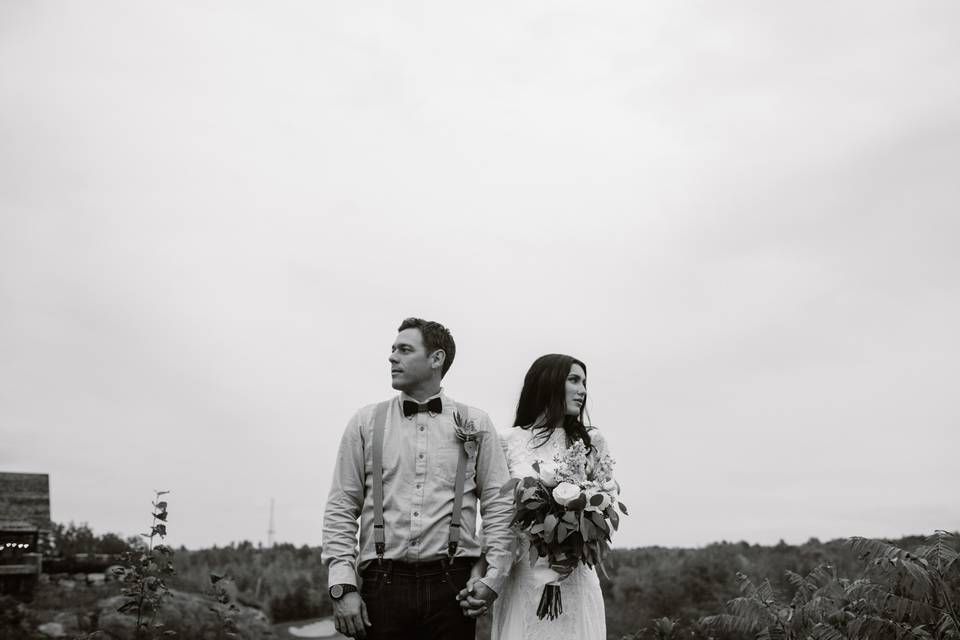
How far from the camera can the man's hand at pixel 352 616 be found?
4.33 m

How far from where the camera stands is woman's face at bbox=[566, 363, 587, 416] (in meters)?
5.70

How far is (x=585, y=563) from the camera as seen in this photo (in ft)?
15.6

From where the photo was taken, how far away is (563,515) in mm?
4680

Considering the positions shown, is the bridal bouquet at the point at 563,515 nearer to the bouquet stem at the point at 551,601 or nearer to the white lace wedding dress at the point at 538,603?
the bouquet stem at the point at 551,601

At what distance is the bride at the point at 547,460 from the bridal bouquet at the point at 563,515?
0.41 feet

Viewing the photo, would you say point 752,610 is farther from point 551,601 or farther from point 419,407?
point 419,407

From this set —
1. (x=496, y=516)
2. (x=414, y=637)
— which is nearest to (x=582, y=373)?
(x=496, y=516)

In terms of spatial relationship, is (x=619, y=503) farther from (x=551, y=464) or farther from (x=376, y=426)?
(x=376, y=426)

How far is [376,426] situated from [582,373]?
1.71 meters

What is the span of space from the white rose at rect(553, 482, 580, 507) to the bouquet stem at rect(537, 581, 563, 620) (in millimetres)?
561


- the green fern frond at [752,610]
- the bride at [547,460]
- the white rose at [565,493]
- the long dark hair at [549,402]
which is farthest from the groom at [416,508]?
the green fern frond at [752,610]

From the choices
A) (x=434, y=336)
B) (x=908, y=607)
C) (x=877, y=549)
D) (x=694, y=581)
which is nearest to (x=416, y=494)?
(x=434, y=336)

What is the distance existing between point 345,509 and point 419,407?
0.73 m

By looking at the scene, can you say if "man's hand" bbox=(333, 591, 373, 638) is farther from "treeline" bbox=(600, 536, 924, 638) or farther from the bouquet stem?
"treeline" bbox=(600, 536, 924, 638)
